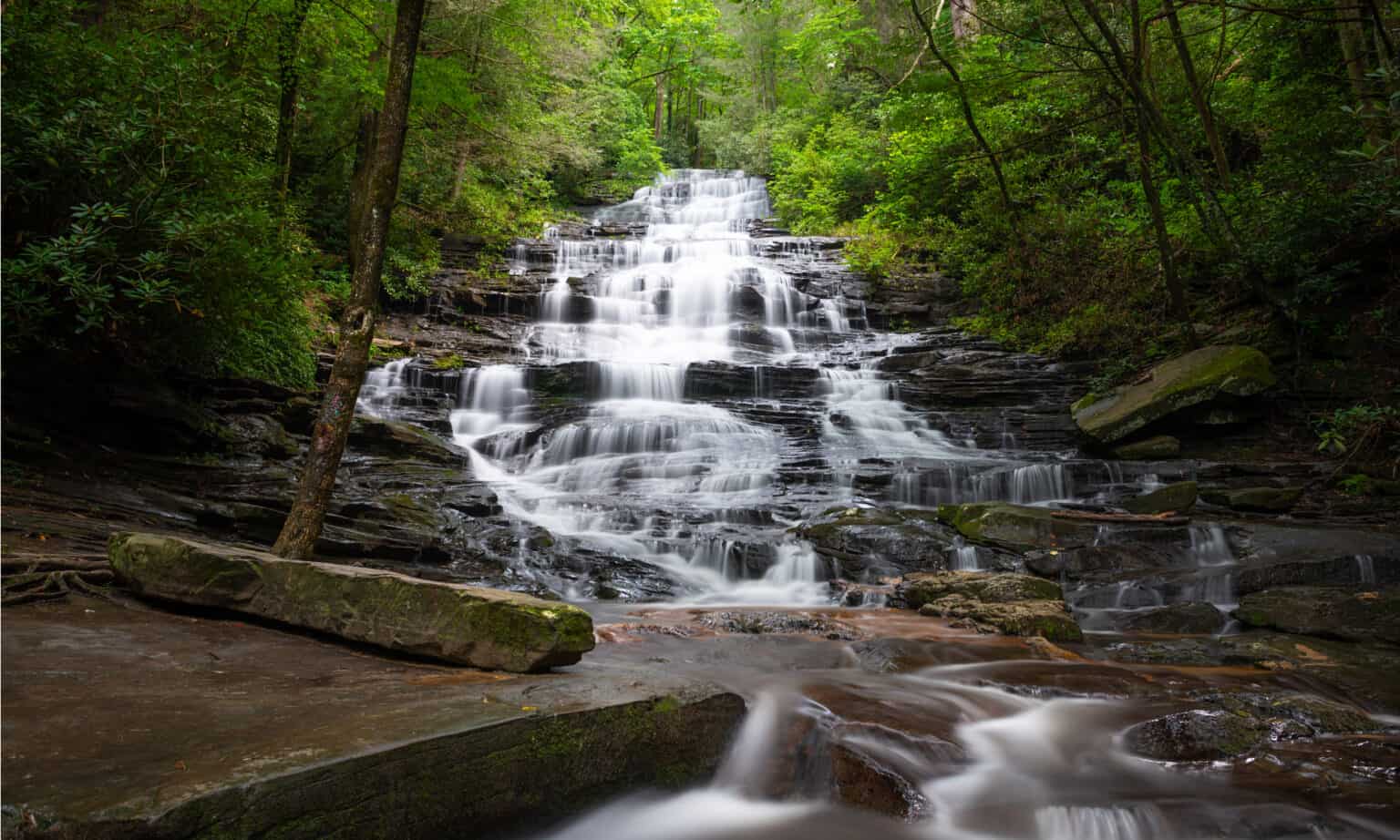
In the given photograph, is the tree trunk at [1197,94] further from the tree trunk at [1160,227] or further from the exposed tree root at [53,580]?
the exposed tree root at [53,580]

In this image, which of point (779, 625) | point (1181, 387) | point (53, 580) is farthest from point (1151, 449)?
point (53, 580)

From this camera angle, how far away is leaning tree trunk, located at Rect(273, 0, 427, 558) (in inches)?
220

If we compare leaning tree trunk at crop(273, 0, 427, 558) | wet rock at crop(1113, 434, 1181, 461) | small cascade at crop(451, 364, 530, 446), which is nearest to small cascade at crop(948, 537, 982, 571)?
wet rock at crop(1113, 434, 1181, 461)

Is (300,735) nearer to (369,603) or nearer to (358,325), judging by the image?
(369,603)

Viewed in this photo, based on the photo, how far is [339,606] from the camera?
4262 mm

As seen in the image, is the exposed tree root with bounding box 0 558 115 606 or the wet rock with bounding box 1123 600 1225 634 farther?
the wet rock with bounding box 1123 600 1225 634

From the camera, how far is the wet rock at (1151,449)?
10852 millimetres

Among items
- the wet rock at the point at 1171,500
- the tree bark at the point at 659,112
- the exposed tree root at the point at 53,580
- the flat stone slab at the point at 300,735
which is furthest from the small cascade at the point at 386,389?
the tree bark at the point at 659,112

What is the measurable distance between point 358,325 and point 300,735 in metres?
3.70

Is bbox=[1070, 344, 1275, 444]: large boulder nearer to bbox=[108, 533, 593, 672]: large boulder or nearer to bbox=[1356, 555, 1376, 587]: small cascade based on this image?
bbox=[1356, 555, 1376, 587]: small cascade

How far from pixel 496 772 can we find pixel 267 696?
1.06m

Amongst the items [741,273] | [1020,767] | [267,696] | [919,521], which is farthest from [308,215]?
[1020,767]

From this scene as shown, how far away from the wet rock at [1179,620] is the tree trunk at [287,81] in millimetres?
12018

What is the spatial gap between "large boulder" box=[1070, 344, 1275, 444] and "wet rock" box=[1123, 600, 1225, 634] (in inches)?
182
